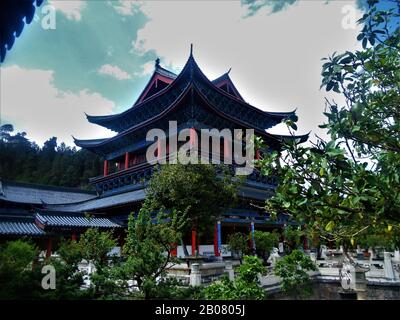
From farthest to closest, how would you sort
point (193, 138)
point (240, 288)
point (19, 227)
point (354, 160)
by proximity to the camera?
1. point (193, 138)
2. point (19, 227)
3. point (240, 288)
4. point (354, 160)

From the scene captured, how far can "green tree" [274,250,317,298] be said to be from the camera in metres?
11.5

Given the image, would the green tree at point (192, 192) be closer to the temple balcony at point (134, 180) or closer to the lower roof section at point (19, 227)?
the temple balcony at point (134, 180)

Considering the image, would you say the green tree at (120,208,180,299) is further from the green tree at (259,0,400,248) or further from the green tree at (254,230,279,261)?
the green tree at (254,230,279,261)

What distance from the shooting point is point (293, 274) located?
1171cm

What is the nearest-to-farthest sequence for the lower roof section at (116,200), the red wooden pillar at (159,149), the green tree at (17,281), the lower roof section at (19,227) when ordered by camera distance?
the green tree at (17,281) < the lower roof section at (19,227) < the lower roof section at (116,200) < the red wooden pillar at (159,149)

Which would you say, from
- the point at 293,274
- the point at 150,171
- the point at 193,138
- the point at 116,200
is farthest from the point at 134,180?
the point at 293,274

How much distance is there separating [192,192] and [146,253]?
195 inches

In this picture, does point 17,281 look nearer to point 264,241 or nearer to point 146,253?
point 146,253

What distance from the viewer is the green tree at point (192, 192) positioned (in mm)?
11125

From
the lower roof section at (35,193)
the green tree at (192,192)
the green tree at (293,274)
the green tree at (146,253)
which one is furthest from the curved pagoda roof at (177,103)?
the green tree at (146,253)

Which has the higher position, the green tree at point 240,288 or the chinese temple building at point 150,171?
the chinese temple building at point 150,171

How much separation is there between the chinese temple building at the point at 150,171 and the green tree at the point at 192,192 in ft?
7.21
